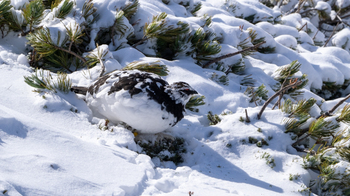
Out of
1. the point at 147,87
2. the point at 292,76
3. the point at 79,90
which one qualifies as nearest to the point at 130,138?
the point at 147,87

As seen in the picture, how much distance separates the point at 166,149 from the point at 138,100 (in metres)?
0.58

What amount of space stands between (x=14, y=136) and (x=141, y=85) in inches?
43.0

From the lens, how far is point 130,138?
2.45 m

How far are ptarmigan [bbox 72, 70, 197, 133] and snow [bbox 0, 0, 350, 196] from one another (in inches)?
0.8

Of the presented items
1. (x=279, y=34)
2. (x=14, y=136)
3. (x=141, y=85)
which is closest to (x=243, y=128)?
(x=141, y=85)

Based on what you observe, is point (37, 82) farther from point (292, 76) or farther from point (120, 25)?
point (292, 76)

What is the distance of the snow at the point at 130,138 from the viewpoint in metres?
1.72

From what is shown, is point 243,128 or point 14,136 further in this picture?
point 243,128

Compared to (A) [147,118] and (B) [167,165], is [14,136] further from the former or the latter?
(B) [167,165]

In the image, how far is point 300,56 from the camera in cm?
492

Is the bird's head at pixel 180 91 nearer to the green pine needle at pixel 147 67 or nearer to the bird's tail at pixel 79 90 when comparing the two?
the green pine needle at pixel 147 67

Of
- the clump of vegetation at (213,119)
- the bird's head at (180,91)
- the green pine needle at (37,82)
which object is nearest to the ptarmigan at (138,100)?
the bird's head at (180,91)

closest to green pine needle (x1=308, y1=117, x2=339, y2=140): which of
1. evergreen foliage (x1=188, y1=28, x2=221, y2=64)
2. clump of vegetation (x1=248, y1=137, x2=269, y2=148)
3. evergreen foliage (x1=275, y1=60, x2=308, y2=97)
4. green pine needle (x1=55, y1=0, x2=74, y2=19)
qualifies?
clump of vegetation (x1=248, y1=137, x2=269, y2=148)

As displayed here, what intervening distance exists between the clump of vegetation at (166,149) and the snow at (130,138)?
67mm
